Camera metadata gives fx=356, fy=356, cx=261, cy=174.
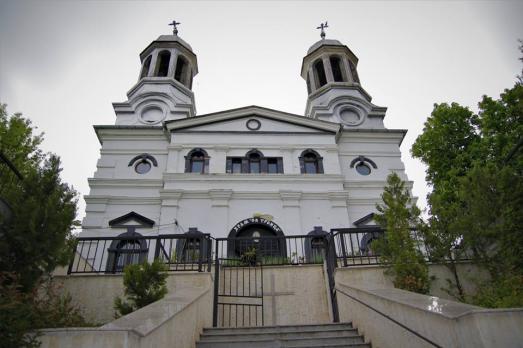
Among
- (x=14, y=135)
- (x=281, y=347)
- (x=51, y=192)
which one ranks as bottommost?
(x=281, y=347)

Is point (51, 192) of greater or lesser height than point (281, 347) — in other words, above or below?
above

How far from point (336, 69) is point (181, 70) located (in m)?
12.1

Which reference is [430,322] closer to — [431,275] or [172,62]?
[431,275]

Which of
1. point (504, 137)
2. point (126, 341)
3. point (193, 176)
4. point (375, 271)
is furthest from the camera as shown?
point (193, 176)

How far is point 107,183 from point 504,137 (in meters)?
19.1

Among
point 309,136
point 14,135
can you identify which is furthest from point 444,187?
point 14,135

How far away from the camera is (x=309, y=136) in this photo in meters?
21.1

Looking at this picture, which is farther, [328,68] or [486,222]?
[328,68]

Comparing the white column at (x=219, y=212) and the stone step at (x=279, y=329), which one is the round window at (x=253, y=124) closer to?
the white column at (x=219, y=212)

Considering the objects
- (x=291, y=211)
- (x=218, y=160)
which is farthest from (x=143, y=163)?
(x=291, y=211)

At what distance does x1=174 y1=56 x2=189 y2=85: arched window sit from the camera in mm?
26562

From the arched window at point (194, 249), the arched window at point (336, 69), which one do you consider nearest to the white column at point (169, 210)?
the arched window at point (194, 249)

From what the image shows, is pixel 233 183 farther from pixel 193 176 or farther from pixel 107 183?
pixel 107 183

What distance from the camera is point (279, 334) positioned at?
6.94 metres
